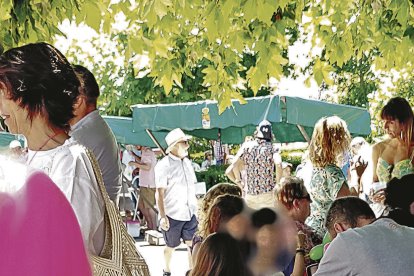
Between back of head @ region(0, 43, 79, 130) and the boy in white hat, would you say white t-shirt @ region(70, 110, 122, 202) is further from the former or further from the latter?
the boy in white hat

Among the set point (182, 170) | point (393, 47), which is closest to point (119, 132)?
point (182, 170)

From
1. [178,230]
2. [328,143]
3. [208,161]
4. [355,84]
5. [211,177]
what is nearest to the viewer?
[328,143]

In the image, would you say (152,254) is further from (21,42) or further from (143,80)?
(143,80)

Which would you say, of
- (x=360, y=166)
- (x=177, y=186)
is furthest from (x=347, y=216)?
(x=177, y=186)

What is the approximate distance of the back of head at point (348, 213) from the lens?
5.03 m

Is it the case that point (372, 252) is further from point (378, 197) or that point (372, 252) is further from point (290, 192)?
point (378, 197)

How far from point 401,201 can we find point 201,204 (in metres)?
1.84

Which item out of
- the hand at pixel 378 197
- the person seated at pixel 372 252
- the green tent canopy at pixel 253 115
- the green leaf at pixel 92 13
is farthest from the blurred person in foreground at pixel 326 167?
the green tent canopy at pixel 253 115

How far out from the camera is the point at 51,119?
280cm

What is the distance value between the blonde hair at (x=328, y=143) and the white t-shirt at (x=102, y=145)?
2.44 metres

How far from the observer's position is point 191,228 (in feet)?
33.7

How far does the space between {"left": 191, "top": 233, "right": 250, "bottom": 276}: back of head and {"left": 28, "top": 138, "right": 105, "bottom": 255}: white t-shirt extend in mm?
1183

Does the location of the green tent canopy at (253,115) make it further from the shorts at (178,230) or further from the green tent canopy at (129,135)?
the shorts at (178,230)

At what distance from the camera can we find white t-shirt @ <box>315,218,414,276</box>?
390 centimetres
